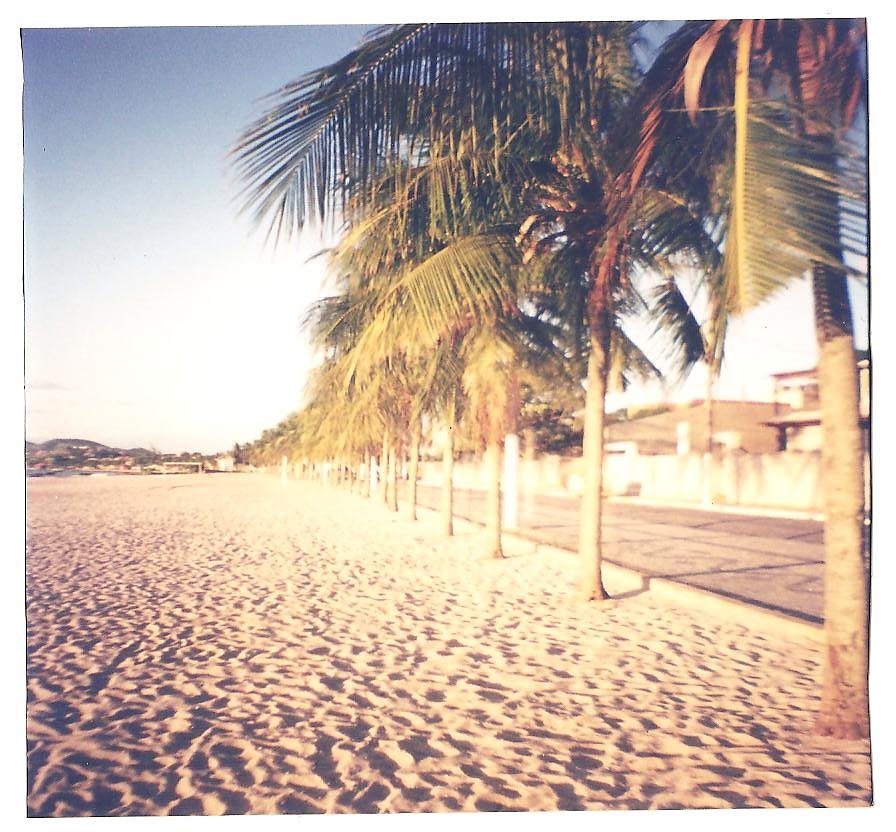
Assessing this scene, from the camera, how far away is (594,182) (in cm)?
547

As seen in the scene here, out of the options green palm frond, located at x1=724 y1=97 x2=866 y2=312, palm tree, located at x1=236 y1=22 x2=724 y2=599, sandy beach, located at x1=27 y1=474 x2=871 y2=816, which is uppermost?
palm tree, located at x1=236 y1=22 x2=724 y2=599

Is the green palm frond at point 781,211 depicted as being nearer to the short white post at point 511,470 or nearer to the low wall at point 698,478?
the short white post at point 511,470

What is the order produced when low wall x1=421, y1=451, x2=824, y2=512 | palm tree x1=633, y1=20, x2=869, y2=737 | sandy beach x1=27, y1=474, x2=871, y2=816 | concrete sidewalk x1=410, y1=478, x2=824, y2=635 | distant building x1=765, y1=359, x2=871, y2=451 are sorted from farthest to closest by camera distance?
distant building x1=765, y1=359, x2=871, y2=451, low wall x1=421, y1=451, x2=824, y2=512, concrete sidewalk x1=410, y1=478, x2=824, y2=635, sandy beach x1=27, y1=474, x2=871, y2=816, palm tree x1=633, y1=20, x2=869, y2=737

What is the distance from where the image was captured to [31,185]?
3949 mm

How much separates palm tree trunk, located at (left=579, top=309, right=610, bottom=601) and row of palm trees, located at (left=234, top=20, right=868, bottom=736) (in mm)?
21

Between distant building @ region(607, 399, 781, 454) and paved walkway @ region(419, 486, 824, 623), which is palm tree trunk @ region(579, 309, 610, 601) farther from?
distant building @ region(607, 399, 781, 454)

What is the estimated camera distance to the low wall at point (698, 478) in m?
18.3

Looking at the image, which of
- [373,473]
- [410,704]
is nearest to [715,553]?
[410,704]

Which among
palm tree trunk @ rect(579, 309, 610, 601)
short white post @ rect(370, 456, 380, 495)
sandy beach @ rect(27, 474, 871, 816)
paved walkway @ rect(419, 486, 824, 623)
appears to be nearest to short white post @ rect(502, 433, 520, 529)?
paved walkway @ rect(419, 486, 824, 623)

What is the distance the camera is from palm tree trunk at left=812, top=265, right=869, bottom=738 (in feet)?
10.9

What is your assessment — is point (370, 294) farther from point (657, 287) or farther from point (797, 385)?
point (797, 385)

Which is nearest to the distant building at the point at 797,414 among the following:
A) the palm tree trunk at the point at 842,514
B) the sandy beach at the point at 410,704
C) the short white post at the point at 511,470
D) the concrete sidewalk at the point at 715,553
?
the concrete sidewalk at the point at 715,553

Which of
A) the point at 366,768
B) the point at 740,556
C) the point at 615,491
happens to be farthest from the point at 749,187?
the point at 615,491

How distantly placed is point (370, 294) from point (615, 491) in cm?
2227
